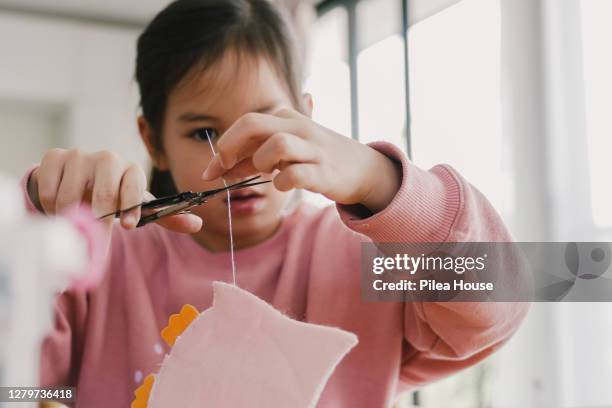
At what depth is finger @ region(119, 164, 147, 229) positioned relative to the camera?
0.30 metres

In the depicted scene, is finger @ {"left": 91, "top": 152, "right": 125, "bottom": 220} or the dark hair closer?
finger @ {"left": 91, "top": 152, "right": 125, "bottom": 220}

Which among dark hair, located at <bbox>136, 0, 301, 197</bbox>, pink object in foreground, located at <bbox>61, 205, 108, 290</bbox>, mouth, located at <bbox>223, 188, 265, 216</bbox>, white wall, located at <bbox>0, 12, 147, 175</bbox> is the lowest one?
pink object in foreground, located at <bbox>61, 205, 108, 290</bbox>

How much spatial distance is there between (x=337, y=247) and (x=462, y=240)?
14cm

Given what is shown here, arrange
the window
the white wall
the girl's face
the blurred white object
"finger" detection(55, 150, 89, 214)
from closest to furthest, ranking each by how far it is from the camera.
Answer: the blurred white object < "finger" detection(55, 150, 89, 214) < the girl's face < the window < the white wall

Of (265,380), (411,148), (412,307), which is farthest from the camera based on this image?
(411,148)

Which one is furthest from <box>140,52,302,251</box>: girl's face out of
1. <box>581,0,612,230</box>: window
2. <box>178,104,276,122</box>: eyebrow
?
<box>581,0,612,230</box>: window

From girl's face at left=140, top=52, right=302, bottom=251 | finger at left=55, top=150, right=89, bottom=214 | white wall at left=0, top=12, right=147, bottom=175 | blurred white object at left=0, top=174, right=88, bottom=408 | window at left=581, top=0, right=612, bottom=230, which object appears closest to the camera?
blurred white object at left=0, top=174, right=88, bottom=408

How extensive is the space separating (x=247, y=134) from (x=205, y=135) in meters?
0.14

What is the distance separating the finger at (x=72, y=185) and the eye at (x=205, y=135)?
11 centimetres

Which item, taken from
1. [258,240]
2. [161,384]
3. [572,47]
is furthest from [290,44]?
[572,47]

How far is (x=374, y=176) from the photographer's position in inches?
12.7

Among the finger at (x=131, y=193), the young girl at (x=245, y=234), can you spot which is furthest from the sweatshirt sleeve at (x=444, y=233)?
the finger at (x=131, y=193)

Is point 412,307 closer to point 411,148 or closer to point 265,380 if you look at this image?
point 265,380

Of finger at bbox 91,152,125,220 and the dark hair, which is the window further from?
finger at bbox 91,152,125,220
